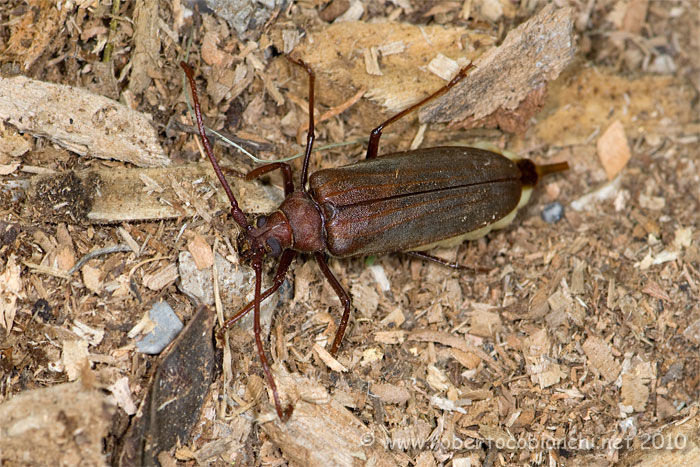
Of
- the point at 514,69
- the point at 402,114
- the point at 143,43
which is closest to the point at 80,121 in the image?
the point at 143,43

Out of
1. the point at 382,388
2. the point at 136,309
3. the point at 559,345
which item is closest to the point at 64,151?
the point at 136,309

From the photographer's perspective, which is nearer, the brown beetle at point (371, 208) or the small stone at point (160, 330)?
the small stone at point (160, 330)

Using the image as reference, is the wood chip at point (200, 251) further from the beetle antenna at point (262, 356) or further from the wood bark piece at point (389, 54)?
the wood bark piece at point (389, 54)

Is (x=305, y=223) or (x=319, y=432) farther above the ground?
(x=305, y=223)

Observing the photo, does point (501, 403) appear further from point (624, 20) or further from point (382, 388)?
point (624, 20)

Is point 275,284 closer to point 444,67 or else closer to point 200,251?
point 200,251

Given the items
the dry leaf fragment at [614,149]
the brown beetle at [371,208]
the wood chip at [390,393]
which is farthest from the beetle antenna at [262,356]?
the dry leaf fragment at [614,149]
